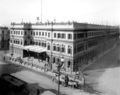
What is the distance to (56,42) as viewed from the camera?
33.6 meters

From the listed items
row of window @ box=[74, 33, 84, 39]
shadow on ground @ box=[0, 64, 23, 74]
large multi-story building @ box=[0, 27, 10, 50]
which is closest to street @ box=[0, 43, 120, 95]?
shadow on ground @ box=[0, 64, 23, 74]

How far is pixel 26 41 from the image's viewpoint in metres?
43.2

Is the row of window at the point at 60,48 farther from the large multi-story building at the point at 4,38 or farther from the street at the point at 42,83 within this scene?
the large multi-story building at the point at 4,38

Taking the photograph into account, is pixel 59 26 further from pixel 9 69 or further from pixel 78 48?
pixel 9 69

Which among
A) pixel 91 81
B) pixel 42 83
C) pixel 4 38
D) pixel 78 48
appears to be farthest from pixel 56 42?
pixel 4 38

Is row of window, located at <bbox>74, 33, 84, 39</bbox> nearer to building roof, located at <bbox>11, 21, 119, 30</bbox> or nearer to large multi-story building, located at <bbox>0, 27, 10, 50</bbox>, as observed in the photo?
building roof, located at <bbox>11, 21, 119, 30</bbox>

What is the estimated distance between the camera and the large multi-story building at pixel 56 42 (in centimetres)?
3031

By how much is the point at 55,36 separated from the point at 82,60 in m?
10.1

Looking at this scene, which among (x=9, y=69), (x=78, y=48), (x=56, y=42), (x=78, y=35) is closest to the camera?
(x=9, y=69)

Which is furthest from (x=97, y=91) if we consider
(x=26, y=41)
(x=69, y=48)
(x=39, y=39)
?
(x=26, y=41)

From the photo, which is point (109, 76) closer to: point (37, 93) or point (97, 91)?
point (97, 91)

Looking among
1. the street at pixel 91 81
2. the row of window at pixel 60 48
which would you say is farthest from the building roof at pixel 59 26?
the street at pixel 91 81

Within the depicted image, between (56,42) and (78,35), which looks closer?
(78,35)

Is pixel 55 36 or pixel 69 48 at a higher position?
pixel 55 36
